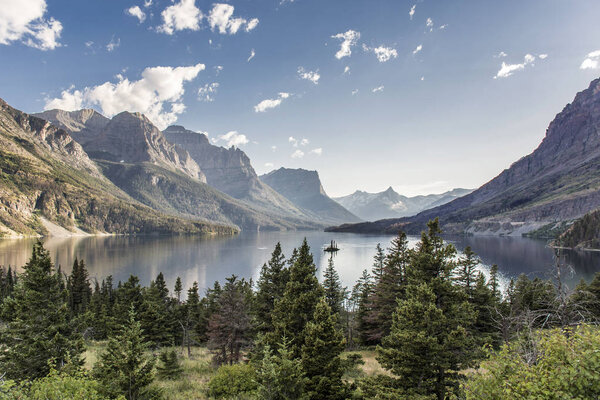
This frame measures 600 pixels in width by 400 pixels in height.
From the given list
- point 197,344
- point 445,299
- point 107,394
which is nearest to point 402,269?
point 445,299

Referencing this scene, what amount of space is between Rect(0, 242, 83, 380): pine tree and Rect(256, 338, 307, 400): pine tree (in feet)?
47.9

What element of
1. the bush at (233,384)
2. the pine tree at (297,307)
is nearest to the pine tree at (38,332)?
the bush at (233,384)

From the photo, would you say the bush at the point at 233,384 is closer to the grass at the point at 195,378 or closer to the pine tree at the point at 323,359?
Result: the grass at the point at 195,378

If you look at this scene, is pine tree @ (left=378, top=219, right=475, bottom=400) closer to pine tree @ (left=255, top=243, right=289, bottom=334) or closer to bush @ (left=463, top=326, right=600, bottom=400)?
bush @ (left=463, top=326, right=600, bottom=400)

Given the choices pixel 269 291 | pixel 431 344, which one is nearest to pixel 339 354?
pixel 431 344

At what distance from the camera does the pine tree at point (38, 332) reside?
2086 cm

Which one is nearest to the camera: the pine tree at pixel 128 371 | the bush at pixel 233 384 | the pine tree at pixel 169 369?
the pine tree at pixel 128 371

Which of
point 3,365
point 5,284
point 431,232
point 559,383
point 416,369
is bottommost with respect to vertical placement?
point 5,284

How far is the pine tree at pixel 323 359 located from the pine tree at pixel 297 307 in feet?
5.06

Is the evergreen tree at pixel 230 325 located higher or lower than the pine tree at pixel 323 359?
lower

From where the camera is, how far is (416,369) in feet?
48.5

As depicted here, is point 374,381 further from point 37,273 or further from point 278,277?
point 37,273

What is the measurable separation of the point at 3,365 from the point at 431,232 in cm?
3084

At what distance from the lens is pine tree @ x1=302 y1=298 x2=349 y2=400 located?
55.4 feet
